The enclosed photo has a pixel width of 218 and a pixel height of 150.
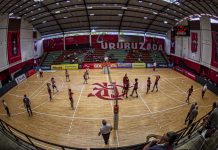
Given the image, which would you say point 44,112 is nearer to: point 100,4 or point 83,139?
point 83,139

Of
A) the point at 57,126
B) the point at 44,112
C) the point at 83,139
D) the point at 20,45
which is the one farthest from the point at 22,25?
the point at 83,139

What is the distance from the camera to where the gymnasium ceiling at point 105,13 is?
78.0 ft

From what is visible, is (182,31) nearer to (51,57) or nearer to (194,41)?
(194,41)

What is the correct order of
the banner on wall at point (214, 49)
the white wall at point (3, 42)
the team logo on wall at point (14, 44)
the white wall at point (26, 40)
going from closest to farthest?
the banner on wall at point (214, 49) → the white wall at point (3, 42) → the team logo on wall at point (14, 44) → the white wall at point (26, 40)

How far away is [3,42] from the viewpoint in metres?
25.8

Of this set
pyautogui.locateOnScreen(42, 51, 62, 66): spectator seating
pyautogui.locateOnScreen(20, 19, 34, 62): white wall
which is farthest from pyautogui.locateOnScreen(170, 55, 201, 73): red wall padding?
pyautogui.locateOnScreen(20, 19, 34, 62): white wall

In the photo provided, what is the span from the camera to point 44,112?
16391 millimetres

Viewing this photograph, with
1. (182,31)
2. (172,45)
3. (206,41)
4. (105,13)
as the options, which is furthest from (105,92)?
(172,45)

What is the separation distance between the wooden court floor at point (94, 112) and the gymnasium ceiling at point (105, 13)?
30.0 ft

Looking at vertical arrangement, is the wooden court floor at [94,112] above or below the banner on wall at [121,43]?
below

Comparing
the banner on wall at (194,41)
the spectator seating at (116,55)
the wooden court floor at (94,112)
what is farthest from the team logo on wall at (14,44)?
the banner on wall at (194,41)

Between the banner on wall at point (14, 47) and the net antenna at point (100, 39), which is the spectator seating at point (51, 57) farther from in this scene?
the net antenna at point (100, 39)

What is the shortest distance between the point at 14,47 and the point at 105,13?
13.8 m

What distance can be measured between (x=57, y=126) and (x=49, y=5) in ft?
57.0
